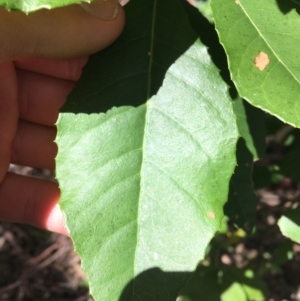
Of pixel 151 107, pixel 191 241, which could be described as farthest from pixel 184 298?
pixel 151 107

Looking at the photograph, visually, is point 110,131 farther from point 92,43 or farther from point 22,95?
point 22,95

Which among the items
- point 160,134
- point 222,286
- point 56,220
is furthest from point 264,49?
point 222,286

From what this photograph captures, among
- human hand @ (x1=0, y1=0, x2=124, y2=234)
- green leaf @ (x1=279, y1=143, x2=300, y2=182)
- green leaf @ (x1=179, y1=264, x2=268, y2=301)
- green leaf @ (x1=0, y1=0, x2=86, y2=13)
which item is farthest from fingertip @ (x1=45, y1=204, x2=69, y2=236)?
green leaf @ (x1=0, y1=0, x2=86, y2=13)

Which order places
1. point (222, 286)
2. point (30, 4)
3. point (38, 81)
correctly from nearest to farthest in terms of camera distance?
point (30, 4)
point (38, 81)
point (222, 286)

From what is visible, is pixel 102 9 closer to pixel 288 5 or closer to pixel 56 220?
pixel 288 5

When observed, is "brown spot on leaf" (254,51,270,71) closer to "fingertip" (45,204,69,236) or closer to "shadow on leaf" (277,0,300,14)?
"shadow on leaf" (277,0,300,14)
